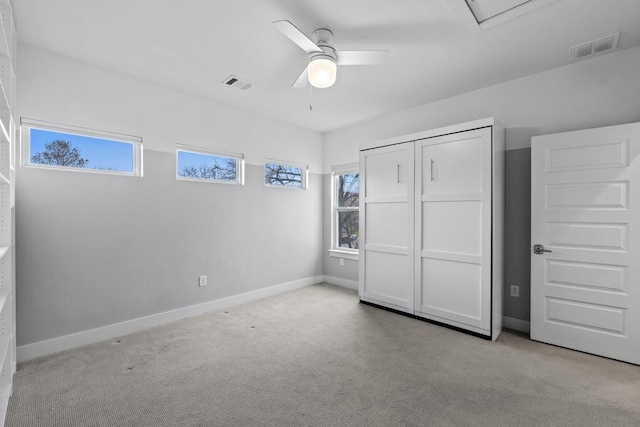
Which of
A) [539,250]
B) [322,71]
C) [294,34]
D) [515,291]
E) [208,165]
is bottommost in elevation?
[515,291]

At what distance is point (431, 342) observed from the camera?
9.46 feet

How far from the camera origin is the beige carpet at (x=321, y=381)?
6.08 ft

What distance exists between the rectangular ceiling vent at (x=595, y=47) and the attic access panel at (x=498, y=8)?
958 mm

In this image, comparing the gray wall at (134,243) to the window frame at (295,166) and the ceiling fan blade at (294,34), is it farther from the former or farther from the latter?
the ceiling fan blade at (294,34)

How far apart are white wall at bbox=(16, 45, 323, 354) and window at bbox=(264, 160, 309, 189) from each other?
14 cm

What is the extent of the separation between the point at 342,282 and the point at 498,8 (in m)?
3.97

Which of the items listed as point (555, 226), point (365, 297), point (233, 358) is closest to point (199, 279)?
point (233, 358)

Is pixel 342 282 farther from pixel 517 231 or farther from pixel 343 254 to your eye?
pixel 517 231

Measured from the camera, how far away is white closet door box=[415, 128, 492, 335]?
2961 mm

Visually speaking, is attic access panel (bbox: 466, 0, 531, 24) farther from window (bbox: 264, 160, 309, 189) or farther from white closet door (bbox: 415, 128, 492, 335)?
window (bbox: 264, 160, 309, 189)

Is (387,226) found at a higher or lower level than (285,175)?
lower

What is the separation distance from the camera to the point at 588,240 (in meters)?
2.65

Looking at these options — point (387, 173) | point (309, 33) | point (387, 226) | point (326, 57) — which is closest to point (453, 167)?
point (387, 173)

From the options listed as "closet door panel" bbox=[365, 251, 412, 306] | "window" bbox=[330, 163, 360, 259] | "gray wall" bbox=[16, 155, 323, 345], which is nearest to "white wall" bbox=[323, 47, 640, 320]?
"closet door panel" bbox=[365, 251, 412, 306]
